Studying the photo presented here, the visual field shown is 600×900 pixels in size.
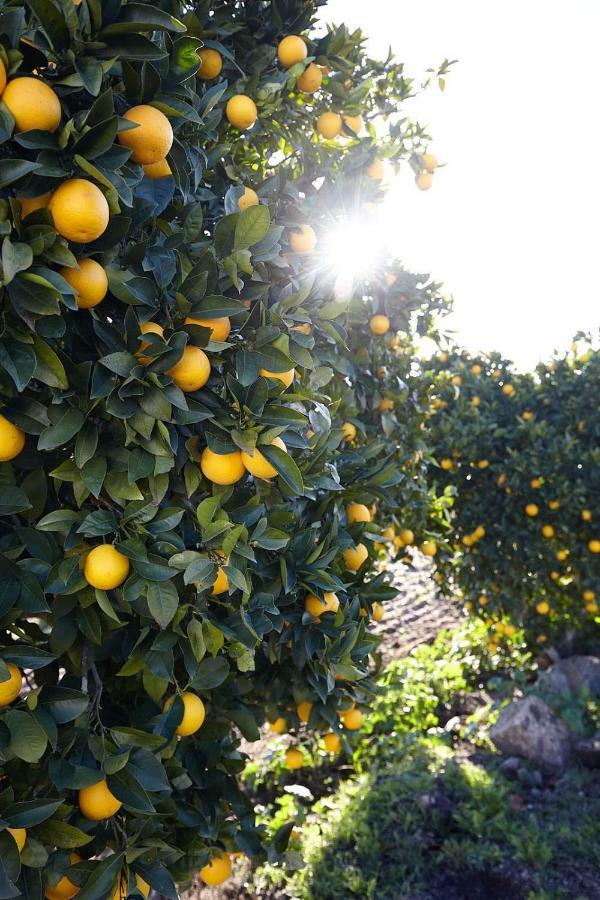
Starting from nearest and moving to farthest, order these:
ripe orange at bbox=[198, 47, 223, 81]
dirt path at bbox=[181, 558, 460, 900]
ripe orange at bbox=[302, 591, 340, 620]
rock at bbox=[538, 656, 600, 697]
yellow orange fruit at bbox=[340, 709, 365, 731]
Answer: ripe orange at bbox=[302, 591, 340, 620], ripe orange at bbox=[198, 47, 223, 81], yellow orange fruit at bbox=[340, 709, 365, 731], rock at bbox=[538, 656, 600, 697], dirt path at bbox=[181, 558, 460, 900]

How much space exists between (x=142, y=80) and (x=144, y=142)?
11 centimetres

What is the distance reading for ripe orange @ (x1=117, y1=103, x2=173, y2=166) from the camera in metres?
1.05

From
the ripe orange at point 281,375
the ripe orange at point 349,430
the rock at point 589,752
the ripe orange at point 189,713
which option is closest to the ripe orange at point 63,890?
the ripe orange at point 189,713

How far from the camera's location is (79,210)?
94 centimetres

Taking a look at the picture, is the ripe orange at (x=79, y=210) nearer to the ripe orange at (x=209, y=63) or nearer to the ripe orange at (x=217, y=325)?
the ripe orange at (x=217, y=325)

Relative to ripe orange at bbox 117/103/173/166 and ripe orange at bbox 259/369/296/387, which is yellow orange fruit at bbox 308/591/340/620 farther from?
ripe orange at bbox 117/103/173/166

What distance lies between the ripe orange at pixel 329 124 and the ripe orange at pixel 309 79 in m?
0.17

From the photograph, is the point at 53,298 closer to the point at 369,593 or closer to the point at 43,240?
the point at 43,240

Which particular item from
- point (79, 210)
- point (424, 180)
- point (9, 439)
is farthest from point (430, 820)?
point (79, 210)

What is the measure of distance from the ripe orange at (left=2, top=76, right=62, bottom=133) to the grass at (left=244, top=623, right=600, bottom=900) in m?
2.13

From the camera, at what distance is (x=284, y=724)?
2.07 meters

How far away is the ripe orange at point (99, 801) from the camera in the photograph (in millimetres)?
1175

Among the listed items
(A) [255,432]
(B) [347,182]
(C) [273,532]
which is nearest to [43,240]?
(A) [255,432]

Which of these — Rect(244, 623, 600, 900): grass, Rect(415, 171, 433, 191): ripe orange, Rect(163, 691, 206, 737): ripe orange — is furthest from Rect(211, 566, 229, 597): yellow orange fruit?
Rect(415, 171, 433, 191): ripe orange
